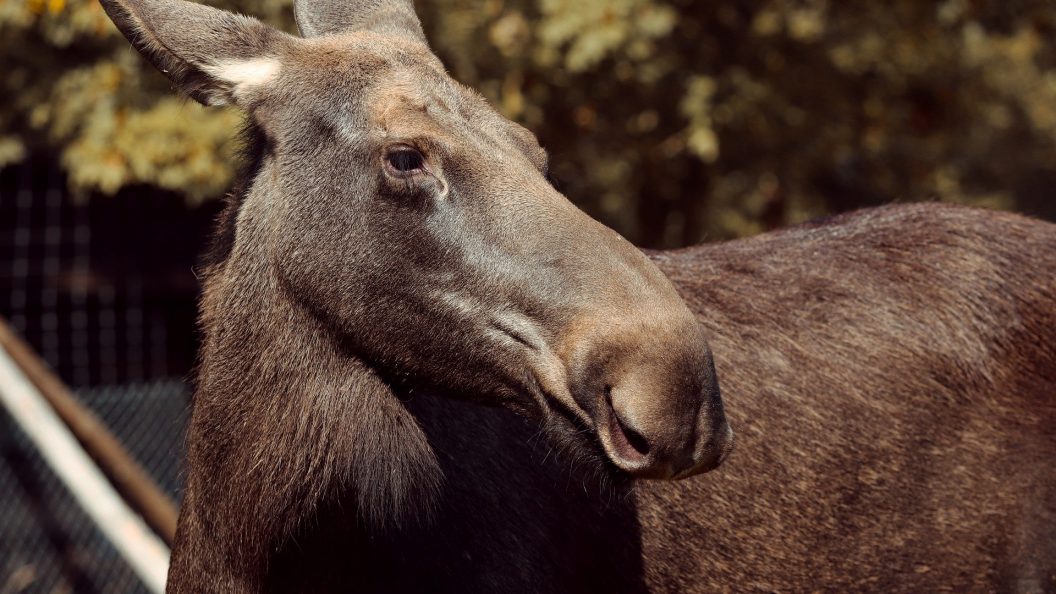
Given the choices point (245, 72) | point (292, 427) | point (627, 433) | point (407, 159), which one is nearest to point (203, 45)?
point (245, 72)

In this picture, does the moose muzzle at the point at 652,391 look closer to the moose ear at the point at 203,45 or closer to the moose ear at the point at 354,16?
the moose ear at the point at 203,45

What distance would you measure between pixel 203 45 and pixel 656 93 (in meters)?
6.63

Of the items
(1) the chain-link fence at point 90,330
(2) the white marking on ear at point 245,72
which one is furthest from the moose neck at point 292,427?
(1) the chain-link fence at point 90,330

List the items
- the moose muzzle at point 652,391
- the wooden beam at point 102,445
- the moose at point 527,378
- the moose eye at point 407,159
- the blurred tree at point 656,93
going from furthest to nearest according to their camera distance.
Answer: the blurred tree at point 656,93 < the wooden beam at point 102,445 < the moose eye at point 407,159 < the moose at point 527,378 < the moose muzzle at point 652,391

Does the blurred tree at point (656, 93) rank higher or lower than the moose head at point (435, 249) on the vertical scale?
lower

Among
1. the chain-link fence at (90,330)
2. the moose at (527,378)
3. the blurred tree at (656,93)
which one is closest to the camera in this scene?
the moose at (527,378)

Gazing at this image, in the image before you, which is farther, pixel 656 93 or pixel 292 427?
pixel 656 93

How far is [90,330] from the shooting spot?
10.4 m

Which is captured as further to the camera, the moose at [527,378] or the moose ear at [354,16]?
the moose ear at [354,16]

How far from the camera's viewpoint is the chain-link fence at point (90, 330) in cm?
680

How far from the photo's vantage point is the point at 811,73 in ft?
33.4

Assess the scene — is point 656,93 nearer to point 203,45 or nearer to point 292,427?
point 203,45

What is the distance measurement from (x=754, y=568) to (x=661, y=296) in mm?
1421

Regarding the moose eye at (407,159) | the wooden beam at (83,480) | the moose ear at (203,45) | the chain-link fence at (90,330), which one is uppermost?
the moose ear at (203,45)
